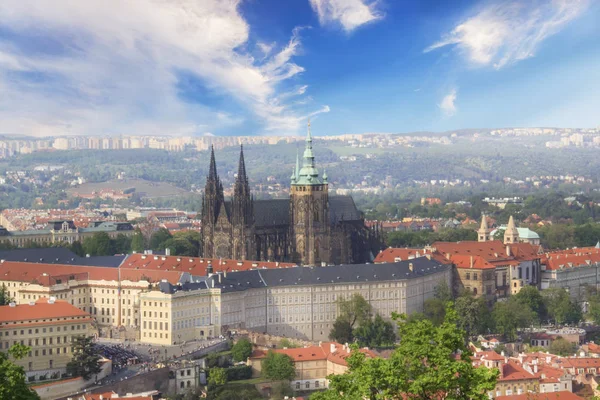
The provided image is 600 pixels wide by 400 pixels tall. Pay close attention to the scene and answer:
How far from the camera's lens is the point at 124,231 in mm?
194000

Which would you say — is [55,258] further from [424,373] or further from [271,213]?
[424,373]

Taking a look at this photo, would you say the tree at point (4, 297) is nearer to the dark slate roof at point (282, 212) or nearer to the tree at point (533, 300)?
the dark slate roof at point (282, 212)

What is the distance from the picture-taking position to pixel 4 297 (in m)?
101

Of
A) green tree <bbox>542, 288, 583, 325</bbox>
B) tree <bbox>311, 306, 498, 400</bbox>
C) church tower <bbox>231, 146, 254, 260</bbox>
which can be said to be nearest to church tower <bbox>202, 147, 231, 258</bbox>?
church tower <bbox>231, 146, 254, 260</bbox>

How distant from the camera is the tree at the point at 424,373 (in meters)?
42.2

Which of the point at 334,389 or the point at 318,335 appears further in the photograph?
the point at 318,335

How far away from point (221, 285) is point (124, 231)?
9497cm

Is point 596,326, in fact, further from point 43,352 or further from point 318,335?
point 43,352

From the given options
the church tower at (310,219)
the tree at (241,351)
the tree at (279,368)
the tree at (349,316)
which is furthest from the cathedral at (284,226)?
the tree at (279,368)

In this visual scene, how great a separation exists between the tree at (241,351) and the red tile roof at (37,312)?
11987 millimetres

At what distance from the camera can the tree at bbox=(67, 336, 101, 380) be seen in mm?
80062

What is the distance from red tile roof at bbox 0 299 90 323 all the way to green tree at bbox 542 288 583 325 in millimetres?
51761

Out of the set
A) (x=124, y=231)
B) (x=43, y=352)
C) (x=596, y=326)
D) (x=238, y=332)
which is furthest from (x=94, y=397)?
(x=124, y=231)

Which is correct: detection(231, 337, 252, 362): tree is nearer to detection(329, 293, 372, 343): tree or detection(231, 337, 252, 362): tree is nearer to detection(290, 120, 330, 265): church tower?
detection(329, 293, 372, 343): tree
